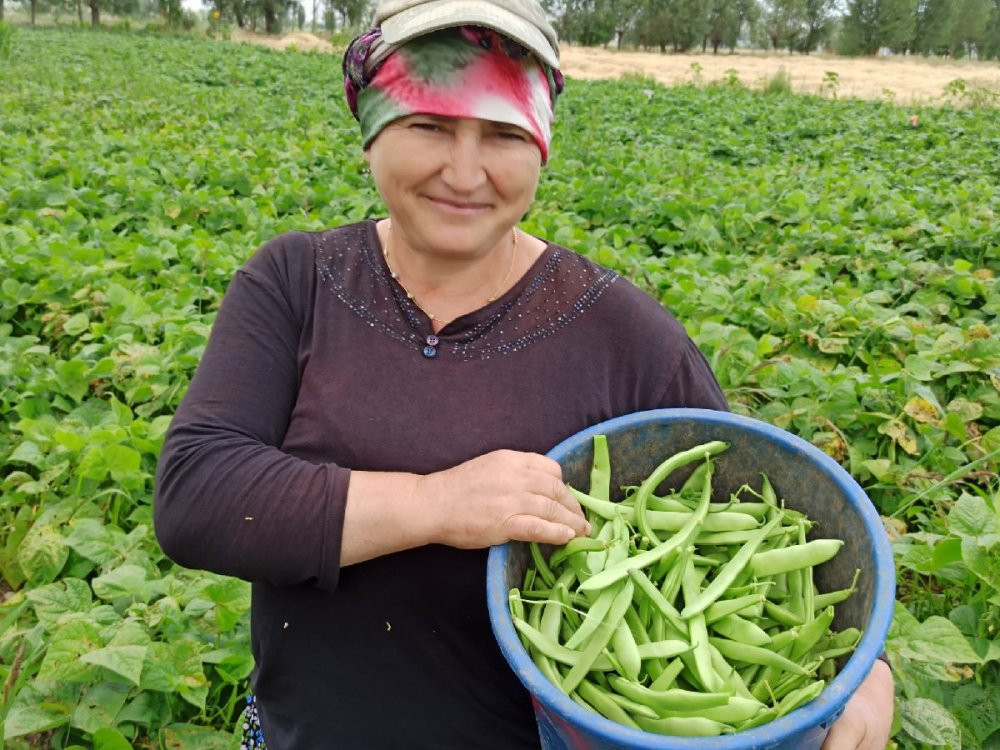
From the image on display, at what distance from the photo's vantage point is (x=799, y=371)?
300 cm

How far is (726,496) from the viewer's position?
1423mm

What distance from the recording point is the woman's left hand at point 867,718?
3.64 feet

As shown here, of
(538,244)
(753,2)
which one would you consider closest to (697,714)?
(538,244)

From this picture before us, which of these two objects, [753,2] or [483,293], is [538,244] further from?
[753,2]

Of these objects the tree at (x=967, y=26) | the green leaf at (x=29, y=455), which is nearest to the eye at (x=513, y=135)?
the green leaf at (x=29, y=455)

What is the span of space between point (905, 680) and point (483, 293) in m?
1.21

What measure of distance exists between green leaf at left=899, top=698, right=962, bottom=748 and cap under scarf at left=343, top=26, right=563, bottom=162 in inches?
55.7

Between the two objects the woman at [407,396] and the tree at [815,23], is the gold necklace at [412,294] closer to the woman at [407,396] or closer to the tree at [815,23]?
the woman at [407,396]

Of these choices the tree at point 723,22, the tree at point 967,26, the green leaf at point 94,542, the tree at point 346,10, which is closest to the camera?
the green leaf at point 94,542

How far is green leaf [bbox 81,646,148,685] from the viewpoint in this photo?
173cm

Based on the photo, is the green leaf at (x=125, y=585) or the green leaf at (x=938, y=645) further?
the green leaf at (x=125, y=585)

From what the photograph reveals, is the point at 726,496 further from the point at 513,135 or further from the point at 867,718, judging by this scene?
the point at 513,135

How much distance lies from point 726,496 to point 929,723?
751 millimetres

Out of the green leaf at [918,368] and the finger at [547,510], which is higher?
the finger at [547,510]
